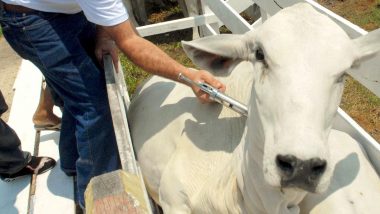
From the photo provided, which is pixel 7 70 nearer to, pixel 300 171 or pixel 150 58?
pixel 150 58

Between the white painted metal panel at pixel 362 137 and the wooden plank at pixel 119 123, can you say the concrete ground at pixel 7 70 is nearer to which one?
the wooden plank at pixel 119 123

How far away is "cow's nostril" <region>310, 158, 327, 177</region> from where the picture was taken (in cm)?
166

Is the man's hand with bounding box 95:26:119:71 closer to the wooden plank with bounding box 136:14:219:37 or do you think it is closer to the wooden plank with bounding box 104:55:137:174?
the wooden plank with bounding box 104:55:137:174

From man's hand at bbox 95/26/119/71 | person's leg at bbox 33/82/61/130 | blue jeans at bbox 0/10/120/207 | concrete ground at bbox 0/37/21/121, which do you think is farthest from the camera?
concrete ground at bbox 0/37/21/121

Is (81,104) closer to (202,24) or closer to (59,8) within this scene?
(59,8)

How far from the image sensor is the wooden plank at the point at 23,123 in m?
3.65

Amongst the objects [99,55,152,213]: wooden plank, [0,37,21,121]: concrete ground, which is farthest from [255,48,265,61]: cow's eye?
[0,37,21,121]: concrete ground

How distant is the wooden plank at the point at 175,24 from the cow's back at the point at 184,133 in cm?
183

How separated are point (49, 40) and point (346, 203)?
170cm

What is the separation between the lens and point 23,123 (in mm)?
4418

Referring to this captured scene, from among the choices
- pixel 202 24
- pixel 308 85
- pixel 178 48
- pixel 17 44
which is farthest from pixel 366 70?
pixel 178 48

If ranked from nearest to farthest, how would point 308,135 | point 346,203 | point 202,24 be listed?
point 308,135
point 346,203
point 202,24

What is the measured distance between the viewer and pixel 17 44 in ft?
9.42

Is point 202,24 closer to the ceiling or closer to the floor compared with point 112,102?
closer to the floor
